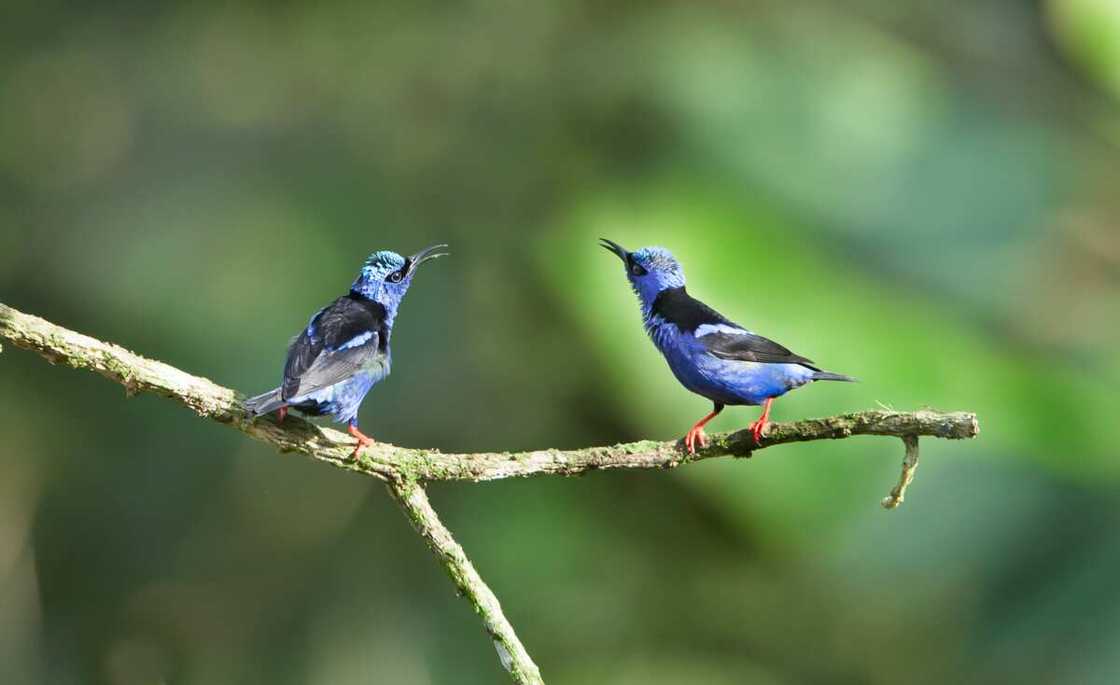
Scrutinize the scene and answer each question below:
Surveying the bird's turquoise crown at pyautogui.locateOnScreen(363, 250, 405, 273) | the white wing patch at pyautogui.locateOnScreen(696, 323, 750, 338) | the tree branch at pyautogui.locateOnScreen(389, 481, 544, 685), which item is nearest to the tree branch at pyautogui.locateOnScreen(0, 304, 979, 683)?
the tree branch at pyautogui.locateOnScreen(389, 481, 544, 685)

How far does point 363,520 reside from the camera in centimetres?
920

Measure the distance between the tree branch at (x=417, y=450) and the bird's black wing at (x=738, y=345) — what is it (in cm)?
20

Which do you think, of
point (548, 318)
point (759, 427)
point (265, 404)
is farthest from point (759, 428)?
point (548, 318)

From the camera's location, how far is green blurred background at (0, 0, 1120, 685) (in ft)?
24.0

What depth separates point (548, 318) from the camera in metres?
9.66

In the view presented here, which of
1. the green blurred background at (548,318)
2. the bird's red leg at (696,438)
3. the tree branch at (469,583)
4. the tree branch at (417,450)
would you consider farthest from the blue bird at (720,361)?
the green blurred background at (548,318)

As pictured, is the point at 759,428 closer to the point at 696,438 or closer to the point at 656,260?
the point at 696,438

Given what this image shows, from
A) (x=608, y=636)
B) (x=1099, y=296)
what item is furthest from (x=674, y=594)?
(x=1099, y=296)

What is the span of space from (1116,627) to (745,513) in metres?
2.15

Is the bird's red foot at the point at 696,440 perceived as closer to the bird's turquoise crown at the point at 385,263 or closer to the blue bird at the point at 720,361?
the blue bird at the point at 720,361

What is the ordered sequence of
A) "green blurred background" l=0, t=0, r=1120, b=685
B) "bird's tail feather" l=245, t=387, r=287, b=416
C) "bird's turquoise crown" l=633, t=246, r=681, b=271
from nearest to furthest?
"bird's tail feather" l=245, t=387, r=287, b=416 → "bird's turquoise crown" l=633, t=246, r=681, b=271 → "green blurred background" l=0, t=0, r=1120, b=685

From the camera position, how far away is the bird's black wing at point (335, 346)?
284 centimetres

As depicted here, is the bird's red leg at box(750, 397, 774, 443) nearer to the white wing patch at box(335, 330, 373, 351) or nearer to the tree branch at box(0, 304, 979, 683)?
the tree branch at box(0, 304, 979, 683)

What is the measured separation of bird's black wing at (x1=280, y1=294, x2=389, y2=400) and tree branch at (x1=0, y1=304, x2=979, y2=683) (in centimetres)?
20
